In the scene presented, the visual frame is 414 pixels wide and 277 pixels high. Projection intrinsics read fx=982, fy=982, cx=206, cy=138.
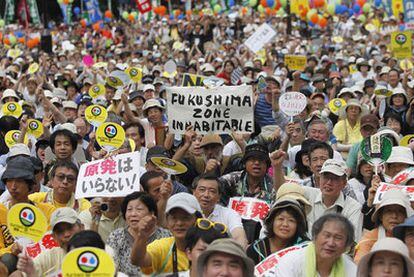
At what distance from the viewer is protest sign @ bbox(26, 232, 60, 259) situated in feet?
20.2

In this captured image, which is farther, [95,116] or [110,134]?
[95,116]

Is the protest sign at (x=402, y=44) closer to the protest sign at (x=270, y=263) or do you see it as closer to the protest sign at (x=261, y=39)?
the protest sign at (x=261, y=39)

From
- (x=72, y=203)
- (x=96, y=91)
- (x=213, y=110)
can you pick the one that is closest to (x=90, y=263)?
(x=72, y=203)

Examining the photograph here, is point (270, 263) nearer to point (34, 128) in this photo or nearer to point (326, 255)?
point (326, 255)

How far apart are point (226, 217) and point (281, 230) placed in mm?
871

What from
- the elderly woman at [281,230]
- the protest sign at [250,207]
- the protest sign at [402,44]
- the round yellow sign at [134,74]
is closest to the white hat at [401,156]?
the protest sign at [250,207]

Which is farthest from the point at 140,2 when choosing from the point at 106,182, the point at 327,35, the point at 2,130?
the point at 106,182

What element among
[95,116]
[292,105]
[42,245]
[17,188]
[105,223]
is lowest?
[42,245]

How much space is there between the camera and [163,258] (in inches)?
224

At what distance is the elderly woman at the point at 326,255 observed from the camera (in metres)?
5.40

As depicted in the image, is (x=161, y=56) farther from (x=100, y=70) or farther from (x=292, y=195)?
(x=292, y=195)

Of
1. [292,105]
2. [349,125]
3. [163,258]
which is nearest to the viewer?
[163,258]

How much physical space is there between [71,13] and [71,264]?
34.9 meters

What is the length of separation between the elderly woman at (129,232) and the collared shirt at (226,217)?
2.15 feet
